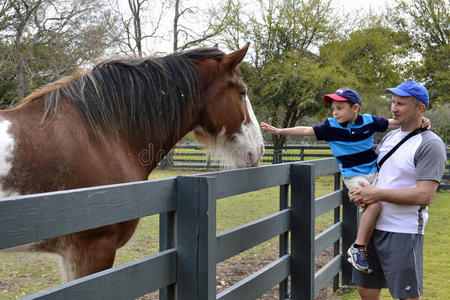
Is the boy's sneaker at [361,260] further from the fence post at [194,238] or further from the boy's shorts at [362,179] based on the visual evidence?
the fence post at [194,238]

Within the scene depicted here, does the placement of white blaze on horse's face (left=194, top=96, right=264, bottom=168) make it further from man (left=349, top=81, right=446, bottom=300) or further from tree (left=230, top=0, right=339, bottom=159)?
tree (left=230, top=0, right=339, bottom=159)

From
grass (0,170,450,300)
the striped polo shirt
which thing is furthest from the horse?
the striped polo shirt

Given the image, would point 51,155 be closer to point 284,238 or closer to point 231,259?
point 284,238

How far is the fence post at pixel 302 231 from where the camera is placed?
3102mm

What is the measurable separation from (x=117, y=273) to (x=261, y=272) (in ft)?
4.70

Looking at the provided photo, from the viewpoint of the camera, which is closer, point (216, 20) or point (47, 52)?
point (47, 52)

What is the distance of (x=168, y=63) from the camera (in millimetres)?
3057

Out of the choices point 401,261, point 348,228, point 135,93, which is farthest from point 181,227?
point 348,228

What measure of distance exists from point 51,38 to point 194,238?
12.0 meters

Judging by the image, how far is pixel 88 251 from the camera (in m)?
2.21

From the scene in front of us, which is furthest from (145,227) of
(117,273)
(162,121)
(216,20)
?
(216,20)

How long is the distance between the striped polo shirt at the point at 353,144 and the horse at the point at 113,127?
0.58 m

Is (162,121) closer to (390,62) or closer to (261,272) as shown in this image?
(261,272)

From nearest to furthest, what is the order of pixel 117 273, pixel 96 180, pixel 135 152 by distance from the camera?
pixel 117 273
pixel 96 180
pixel 135 152
